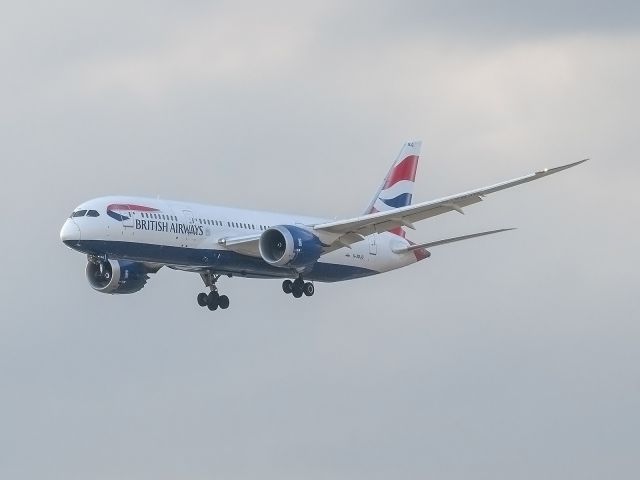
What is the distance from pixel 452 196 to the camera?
79312 mm

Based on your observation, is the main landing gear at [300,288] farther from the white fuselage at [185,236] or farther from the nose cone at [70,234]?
the nose cone at [70,234]

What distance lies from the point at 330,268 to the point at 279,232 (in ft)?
19.5

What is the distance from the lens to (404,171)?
98.1 meters

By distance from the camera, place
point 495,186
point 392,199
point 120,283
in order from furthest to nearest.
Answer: point 392,199 → point 120,283 → point 495,186

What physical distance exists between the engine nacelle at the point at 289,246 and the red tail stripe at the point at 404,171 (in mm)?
14265

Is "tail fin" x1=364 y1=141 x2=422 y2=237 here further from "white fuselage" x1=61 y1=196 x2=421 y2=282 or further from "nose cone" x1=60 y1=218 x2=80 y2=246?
"nose cone" x1=60 y1=218 x2=80 y2=246

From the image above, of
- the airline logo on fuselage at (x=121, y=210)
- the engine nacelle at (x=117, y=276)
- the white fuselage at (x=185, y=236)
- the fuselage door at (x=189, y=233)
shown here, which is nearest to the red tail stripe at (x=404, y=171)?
the white fuselage at (x=185, y=236)

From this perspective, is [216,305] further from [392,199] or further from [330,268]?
[392,199]

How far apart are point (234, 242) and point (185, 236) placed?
8.32 ft

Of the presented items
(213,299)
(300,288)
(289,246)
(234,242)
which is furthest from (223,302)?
(289,246)

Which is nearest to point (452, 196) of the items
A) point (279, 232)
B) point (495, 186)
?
point (495, 186)

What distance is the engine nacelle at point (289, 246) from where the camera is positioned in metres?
81.9

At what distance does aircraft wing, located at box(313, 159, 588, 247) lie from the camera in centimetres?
7827

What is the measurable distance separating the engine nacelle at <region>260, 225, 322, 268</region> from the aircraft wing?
53.6 inches
